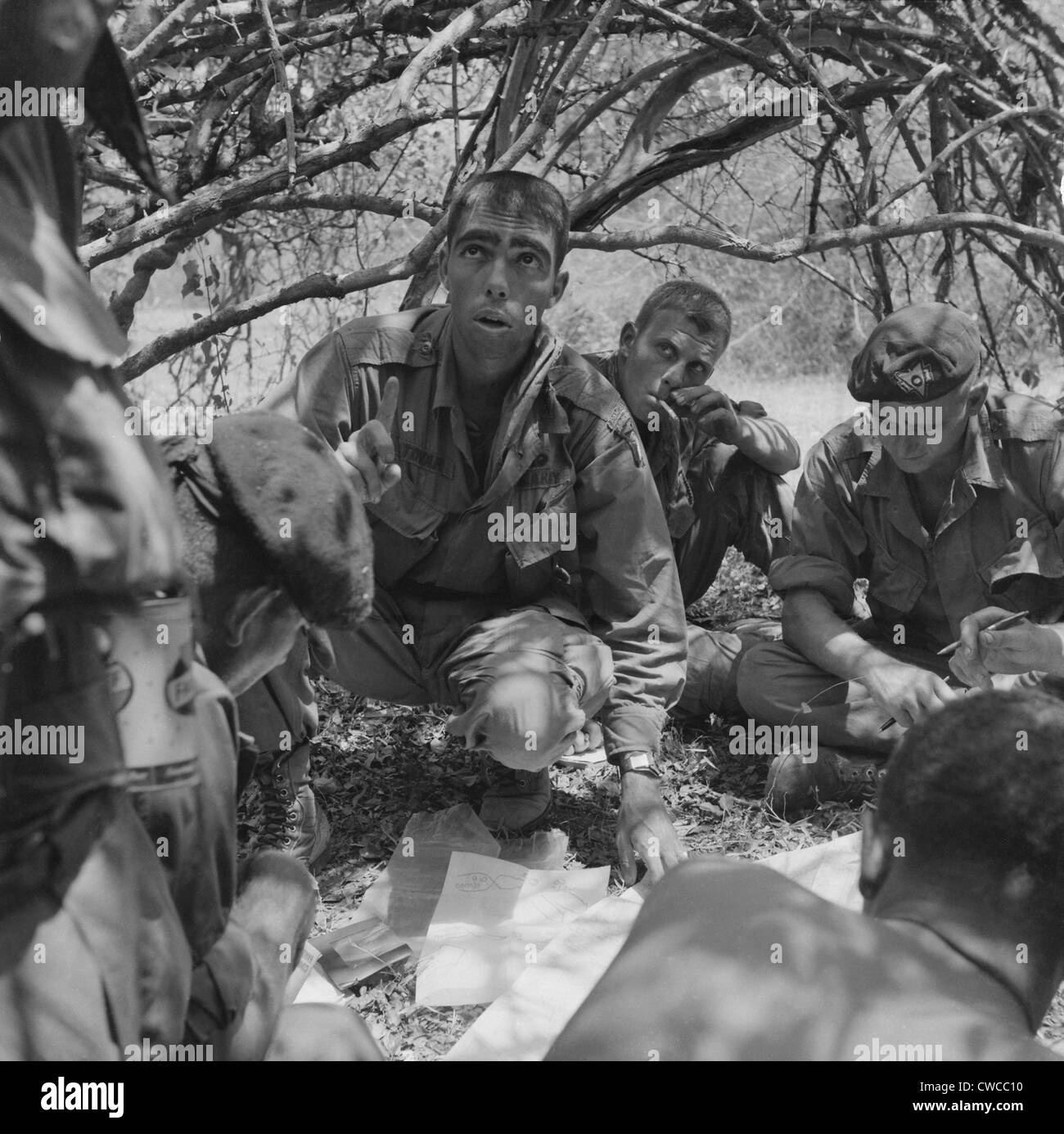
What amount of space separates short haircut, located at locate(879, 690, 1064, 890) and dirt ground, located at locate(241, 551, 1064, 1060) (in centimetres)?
153

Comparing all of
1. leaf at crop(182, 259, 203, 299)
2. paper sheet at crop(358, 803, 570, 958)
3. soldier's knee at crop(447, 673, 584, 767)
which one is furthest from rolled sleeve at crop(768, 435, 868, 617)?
leaf at crop(182, 259, 203, 299)

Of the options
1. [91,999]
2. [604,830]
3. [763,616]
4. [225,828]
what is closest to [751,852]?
[604,830]

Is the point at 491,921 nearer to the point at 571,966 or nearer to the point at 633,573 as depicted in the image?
the point at 571,966

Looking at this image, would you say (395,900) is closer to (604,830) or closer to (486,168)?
(604,830)

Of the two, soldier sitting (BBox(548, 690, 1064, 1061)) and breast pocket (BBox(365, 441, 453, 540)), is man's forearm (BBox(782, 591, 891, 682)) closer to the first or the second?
breast pocket (BBox(365, 441, 453, 540))

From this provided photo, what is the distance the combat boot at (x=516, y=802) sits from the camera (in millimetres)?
3658

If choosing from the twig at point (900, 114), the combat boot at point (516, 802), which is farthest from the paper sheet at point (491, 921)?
the twig at point (900, 114)

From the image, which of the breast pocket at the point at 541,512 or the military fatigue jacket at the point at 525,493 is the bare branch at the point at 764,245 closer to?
the military fatigue jacket at the point at 525,493

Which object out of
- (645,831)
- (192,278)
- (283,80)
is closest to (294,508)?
(645,831)

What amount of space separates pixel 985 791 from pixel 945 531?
2.47m

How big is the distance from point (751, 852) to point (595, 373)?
56.6 inches

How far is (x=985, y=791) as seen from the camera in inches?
69.7

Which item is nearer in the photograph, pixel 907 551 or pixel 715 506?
pixel 907 551

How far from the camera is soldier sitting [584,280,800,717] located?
4.49 m
